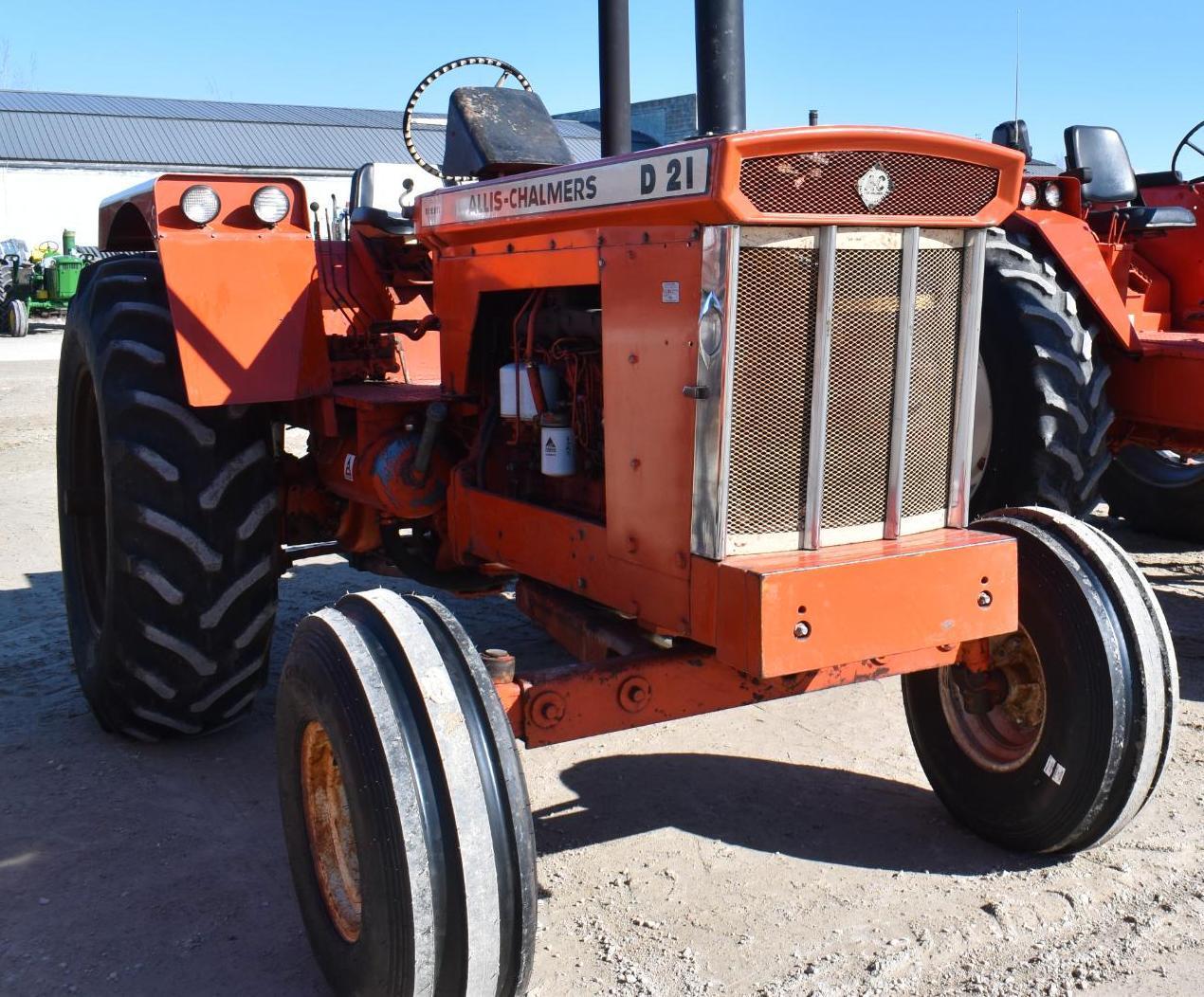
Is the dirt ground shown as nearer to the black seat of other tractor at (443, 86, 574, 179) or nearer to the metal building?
the black seat of other tractor at (443, 86, 574, 179)

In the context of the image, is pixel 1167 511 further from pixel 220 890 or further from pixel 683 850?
pixel 220 890

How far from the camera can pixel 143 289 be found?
3990 millimetres

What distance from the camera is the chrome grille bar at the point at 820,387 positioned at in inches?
106

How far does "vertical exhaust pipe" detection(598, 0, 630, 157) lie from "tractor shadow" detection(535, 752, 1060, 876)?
234 centimetres

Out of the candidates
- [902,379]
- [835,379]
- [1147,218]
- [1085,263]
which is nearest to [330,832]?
[835,379]

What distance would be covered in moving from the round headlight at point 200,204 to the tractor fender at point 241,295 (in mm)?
23

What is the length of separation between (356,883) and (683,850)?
3.28ft

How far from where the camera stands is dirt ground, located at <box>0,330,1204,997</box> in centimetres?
283

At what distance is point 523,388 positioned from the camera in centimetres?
338

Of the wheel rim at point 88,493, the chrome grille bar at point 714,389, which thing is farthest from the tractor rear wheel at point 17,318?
the chrome grille bar at point 714,389

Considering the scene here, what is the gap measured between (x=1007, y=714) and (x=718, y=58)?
219 cm

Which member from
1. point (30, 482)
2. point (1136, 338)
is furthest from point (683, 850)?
point (30, 482)

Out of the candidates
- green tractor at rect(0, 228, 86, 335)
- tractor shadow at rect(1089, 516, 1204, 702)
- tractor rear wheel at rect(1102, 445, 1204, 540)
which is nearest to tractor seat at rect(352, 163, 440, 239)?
tractor shadow at rect(1089, 516, 1204, 702)

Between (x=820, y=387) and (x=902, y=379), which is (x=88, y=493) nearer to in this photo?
(x=820, y=387)
